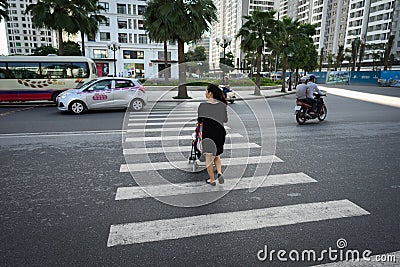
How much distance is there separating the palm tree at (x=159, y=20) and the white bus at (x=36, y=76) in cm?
533

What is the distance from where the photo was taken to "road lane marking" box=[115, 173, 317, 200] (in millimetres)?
4027

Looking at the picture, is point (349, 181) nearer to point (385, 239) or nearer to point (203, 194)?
point (385, 239)

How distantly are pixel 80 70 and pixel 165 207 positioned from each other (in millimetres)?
A: 15129

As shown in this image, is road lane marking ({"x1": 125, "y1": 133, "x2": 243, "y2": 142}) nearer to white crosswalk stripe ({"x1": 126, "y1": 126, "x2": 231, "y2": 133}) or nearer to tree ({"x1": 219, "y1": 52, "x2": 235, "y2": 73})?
white crosswalk stripe ({"x1": 126, "y1": 126, "x2": 231, "y2": 133})

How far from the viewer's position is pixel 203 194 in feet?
13.1

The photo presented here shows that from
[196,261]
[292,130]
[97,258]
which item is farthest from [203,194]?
[292,130]

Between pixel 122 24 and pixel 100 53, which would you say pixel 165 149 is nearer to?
pixel 100 53

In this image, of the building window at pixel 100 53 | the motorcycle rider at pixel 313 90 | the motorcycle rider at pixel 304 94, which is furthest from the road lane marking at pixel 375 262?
the building window at pixel 100 53

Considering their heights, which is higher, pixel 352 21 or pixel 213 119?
pixel 352 21

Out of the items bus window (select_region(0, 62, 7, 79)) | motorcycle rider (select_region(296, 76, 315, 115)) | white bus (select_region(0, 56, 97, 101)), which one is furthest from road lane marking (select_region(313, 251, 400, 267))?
bus window (select_region(0, 62, 7, 79))

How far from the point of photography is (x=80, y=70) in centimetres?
1617

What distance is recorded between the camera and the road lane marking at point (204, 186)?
4027 millimetres

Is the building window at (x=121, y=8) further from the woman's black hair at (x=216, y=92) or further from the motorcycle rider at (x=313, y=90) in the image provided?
the woman's black hair at (x=216, y=92)

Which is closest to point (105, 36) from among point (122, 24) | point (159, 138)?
point (122, 24)
